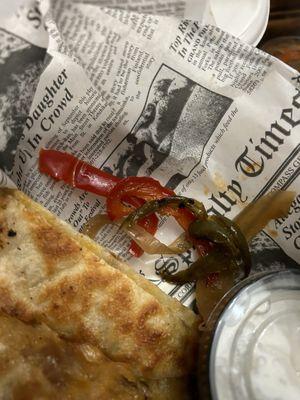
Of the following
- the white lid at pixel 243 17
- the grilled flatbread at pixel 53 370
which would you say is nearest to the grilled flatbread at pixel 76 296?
the grilled flatbread at pixel 53 370

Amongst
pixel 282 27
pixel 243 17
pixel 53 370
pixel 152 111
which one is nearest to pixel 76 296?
pixel 53 370

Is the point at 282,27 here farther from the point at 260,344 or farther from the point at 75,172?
the point at 260,344

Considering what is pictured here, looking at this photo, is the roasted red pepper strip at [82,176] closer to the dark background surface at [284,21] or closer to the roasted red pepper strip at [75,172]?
the roasted red pepper strip at [75,172]

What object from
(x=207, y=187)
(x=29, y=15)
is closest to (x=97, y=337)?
(x=207, y=187)

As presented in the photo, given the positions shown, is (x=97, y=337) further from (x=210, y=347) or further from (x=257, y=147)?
(x=257, y=147)

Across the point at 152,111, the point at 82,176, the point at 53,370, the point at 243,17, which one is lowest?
the point at 53,370
